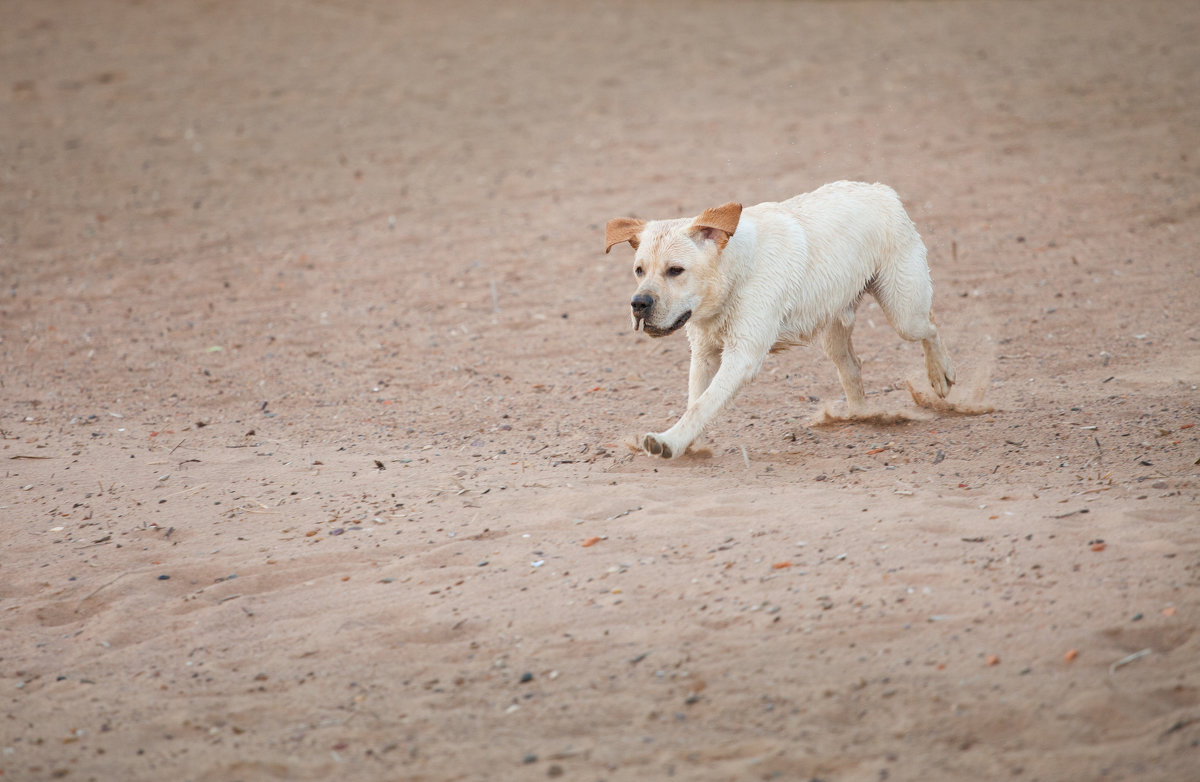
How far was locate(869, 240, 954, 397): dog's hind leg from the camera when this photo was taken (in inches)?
234

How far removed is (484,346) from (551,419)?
1675 millimetres

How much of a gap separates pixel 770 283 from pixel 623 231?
835 millimetres

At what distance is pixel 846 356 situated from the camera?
6117mm

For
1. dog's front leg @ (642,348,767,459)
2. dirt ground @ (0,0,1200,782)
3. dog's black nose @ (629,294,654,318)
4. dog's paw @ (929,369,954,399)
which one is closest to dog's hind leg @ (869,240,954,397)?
dog's paw @ (929,369,954,399)

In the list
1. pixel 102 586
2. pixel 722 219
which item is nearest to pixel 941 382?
pixel 722 219

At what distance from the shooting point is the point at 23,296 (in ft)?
31.3

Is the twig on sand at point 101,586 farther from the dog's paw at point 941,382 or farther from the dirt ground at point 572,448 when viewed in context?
the dog's paw at point 941,382

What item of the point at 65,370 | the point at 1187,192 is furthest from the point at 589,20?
the point at 65,370

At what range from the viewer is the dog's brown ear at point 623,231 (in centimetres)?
550

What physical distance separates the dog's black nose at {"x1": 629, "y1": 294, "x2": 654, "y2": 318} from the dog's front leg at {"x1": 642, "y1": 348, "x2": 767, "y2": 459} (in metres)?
0.57

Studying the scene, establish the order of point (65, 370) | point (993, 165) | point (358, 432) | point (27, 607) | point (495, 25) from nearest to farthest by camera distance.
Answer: point (27, 607) → point (358, 432) → point (65, 370) → point (993, 165) → point (495, 25)

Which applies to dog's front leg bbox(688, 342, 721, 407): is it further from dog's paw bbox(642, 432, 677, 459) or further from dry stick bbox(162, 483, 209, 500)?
dry stick bbox(162, 483, 209, 500)

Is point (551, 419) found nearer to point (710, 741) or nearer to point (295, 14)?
point (710, 741)

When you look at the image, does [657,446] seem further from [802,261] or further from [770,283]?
[802,261]
